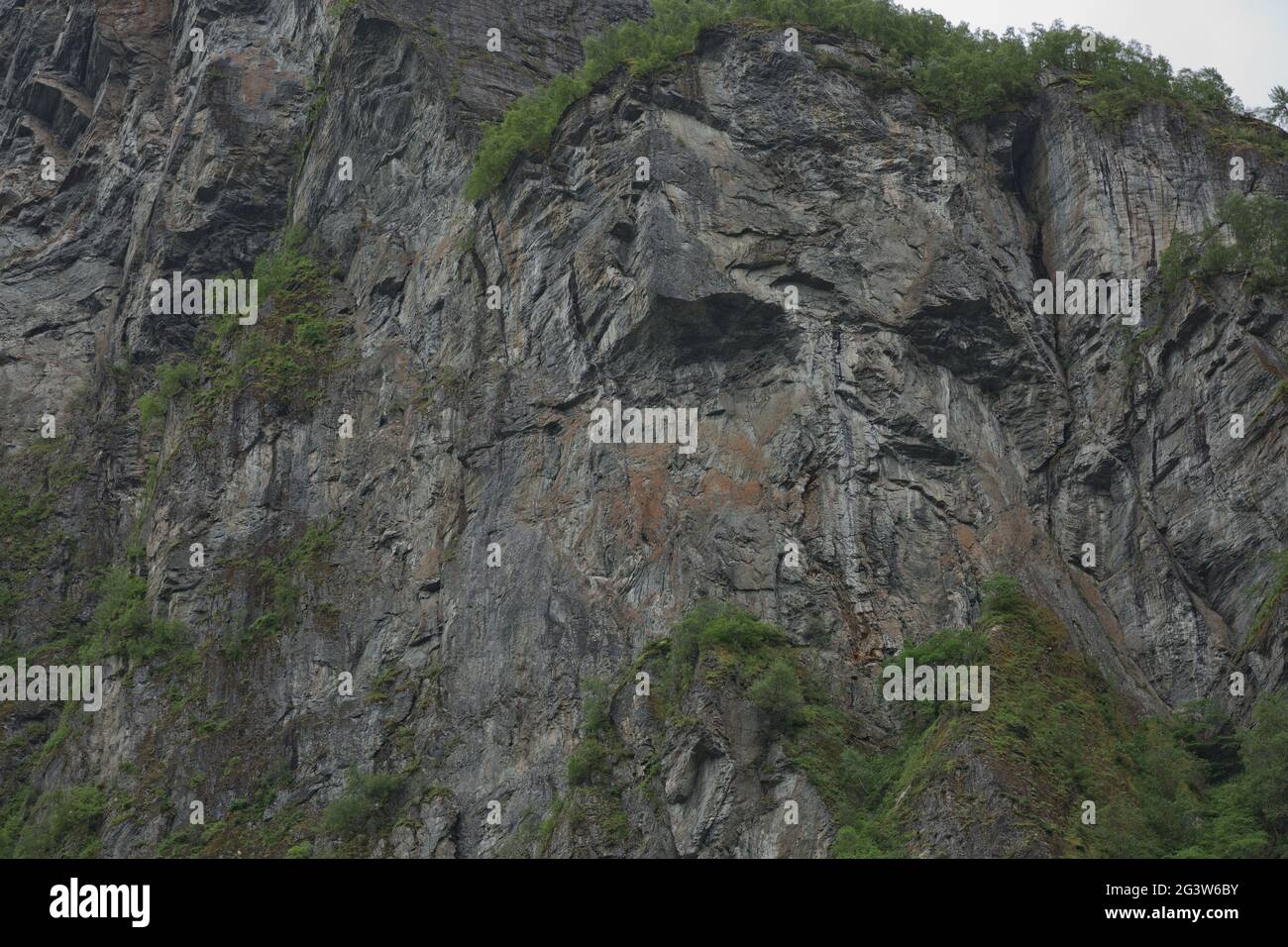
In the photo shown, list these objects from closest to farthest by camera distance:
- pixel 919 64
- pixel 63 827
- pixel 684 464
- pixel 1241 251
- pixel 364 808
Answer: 1. pixel 364 808
2. pixel 684 464
3. pixel 63 827
4. pixel 1241 251
5. pixel 919 64

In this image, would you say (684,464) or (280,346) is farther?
(280,346)

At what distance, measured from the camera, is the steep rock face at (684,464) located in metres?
35.9

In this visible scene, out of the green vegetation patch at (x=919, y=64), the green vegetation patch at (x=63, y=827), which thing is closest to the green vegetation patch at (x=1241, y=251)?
the green vegetation patch at (x=919, y=64)

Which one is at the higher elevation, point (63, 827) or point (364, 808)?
point (364, 808)

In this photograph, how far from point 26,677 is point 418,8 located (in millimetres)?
25865

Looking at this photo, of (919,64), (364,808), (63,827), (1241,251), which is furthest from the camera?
(919,64)

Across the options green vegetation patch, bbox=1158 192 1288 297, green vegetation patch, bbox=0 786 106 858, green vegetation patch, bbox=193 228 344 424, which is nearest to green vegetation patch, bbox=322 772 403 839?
green vegetation patch, bbox=0 786 106 858

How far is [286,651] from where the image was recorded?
134 ft

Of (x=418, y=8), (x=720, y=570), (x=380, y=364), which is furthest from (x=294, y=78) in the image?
(x=720, y=570)

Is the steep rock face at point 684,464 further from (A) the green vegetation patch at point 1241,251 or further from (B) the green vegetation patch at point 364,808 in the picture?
(A) the green vegetation patch at point 1241,251

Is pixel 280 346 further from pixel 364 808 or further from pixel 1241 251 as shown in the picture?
pixel 1241 251

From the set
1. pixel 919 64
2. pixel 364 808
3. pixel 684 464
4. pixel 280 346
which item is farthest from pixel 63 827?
pixel 919 64

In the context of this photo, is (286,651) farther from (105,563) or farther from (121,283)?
(121,283)

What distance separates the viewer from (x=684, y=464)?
39.0 metres
